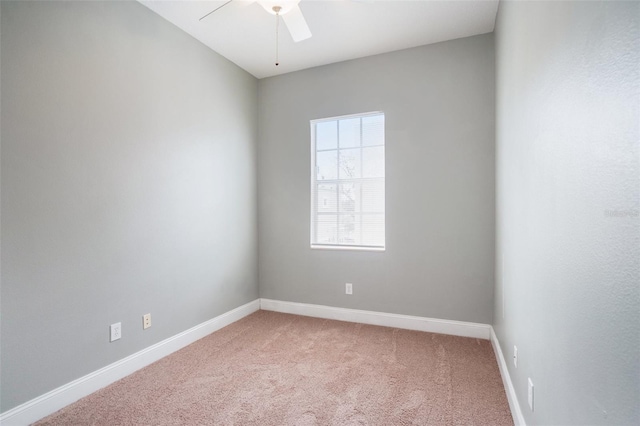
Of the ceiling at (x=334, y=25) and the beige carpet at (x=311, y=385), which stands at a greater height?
the ceiling at (x=334, y=25)

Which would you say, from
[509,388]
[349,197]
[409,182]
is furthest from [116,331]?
[409,182]

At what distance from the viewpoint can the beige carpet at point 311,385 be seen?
182 centimetres

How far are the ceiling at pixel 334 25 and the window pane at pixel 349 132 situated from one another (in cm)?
67

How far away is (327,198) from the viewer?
3.61 metres

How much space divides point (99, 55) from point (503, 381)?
11.7ft

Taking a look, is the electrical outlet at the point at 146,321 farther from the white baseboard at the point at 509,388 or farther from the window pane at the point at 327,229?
the white baseboard at the point at 509,388

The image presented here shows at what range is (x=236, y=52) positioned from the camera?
3207mm

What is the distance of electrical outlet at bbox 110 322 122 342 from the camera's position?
223 centimetres


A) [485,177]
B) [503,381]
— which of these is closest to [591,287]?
[503,381]

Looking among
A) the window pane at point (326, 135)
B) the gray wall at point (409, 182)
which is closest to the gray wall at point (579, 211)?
the gray wall at point (409, 182)

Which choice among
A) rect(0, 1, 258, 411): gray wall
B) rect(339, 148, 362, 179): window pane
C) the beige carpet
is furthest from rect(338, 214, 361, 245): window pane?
rect(0, 1, 258, 411): gray wall

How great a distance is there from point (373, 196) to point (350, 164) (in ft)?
1.49

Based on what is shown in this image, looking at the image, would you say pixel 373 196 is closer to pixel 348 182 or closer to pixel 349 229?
pixel 348 182

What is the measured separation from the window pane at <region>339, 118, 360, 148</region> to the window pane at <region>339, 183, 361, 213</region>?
17.8 inches
